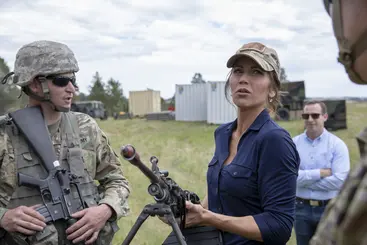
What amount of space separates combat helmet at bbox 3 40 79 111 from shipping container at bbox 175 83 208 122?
24.7 meters

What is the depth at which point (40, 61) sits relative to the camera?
A: 9.60ft

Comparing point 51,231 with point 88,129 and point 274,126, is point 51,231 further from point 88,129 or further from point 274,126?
point 274,126

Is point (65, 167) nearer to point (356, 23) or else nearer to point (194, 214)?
point (194, 214)

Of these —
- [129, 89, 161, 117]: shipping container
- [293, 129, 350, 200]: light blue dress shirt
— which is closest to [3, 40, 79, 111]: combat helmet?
[293, 129, 350, 200]: light blue dress shirt

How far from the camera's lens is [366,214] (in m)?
0.80

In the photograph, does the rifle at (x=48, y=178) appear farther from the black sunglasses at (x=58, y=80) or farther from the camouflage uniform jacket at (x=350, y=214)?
the camouflage uniform jacket at (x=350, y=214)

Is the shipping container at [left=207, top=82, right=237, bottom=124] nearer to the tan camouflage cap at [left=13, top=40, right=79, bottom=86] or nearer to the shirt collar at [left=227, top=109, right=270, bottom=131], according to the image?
the tan camouflage cap at [left=13, top=40, right=79, bottom=86]

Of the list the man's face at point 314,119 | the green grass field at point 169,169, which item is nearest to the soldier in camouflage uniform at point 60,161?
the green grass field at point 169,169

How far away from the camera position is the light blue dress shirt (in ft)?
14.9

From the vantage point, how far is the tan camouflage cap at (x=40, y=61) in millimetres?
2916

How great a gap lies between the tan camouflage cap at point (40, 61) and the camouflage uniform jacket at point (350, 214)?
2.38 meters

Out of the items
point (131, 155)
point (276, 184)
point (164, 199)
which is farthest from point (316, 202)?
point (131, 155)

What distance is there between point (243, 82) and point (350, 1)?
148 centimetres

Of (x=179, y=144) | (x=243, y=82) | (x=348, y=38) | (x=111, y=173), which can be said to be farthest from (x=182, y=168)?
(x=348, y=38)
